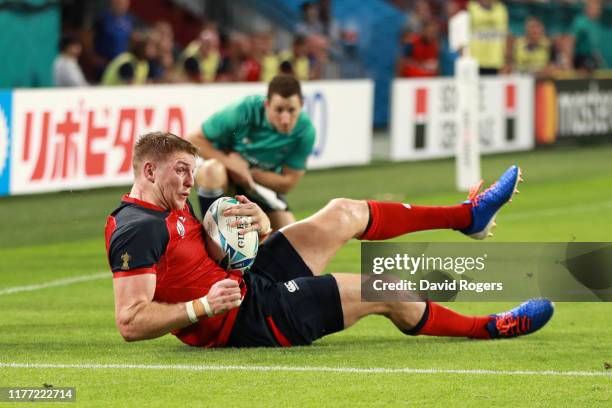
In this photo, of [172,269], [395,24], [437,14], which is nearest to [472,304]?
[172,269]

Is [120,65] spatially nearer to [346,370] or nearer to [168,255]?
[168,255]

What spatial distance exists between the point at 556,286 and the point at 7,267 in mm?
5039

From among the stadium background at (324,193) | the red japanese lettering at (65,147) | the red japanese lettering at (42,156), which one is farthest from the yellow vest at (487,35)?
the red japanese lettering at (42,156)

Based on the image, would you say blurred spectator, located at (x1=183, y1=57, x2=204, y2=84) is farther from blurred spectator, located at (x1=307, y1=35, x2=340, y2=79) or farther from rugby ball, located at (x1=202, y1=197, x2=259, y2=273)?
rugby ball, located at (x1=202, y1=197, x2=259, y2=273)

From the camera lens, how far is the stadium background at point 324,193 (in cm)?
651

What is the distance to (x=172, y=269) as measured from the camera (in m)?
6.80

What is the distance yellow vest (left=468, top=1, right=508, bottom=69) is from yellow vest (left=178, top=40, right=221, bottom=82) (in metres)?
4.60

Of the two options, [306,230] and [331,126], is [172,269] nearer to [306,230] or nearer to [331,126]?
[306,230]

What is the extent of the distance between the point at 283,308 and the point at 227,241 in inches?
18.3

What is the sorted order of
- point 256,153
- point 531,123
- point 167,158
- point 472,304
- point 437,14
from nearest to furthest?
point 167,158, point 472,304, point 256,153, point 531,123, point 437,14

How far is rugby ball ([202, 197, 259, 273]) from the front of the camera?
6980 mm

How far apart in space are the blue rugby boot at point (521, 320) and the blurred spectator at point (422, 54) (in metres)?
16.7

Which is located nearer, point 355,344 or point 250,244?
point 250,244

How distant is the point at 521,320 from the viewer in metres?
7.69
